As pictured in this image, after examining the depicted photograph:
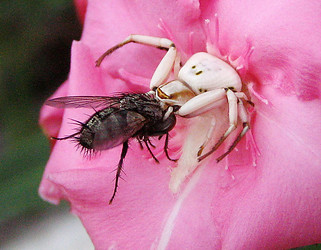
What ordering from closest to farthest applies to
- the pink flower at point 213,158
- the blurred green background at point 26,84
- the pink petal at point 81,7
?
the pink flower at point 213,158 → the pink petal at point 81,7 → the blurred green background at point 26,84

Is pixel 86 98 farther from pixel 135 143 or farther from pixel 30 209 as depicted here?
pixel 30 209

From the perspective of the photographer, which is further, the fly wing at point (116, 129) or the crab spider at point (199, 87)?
the crab spider at point (199, 87)

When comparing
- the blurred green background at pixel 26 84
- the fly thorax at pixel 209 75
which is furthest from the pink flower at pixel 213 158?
the blurred green background at pixel 26 84

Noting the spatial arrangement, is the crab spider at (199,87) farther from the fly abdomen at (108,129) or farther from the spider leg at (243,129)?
the fly abdomen at (108,129)

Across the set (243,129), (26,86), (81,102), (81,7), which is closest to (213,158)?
(243,129)

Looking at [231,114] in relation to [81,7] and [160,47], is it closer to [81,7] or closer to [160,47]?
[160,47]
